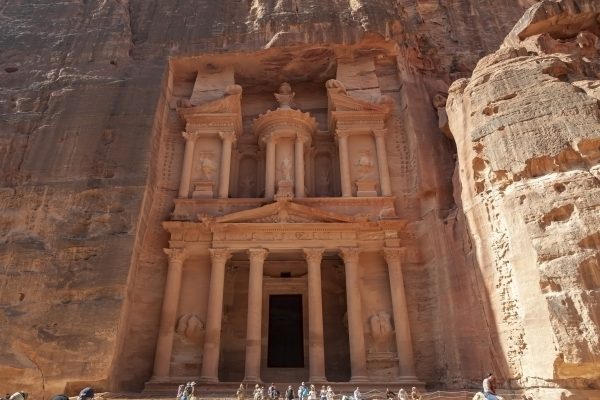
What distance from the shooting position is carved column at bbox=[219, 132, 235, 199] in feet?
55.1

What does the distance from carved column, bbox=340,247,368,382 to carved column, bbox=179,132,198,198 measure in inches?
231

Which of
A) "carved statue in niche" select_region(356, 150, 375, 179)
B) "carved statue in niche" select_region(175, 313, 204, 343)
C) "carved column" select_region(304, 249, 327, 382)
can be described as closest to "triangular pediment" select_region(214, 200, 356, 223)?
"carved column" select_region(304, 249, 327, 382)

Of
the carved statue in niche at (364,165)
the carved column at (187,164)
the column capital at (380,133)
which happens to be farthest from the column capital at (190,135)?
the column capital at (380,133)

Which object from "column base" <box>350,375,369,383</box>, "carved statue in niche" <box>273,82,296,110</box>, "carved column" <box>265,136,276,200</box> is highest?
"carved statue in niche" <box>273,82,296,110</box>

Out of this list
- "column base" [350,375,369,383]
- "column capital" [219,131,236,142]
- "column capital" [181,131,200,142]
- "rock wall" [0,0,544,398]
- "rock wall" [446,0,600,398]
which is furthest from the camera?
"column capital" [219,131,236,142]

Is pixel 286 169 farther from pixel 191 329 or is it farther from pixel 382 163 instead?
pixel 191 329

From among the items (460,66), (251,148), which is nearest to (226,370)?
(251,148)

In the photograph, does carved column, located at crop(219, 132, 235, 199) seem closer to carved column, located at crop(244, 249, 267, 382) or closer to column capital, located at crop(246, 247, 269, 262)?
column capital, located at crop(246, 247, 269, 262)

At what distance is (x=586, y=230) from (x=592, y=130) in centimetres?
245

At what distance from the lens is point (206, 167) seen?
57.3 ft

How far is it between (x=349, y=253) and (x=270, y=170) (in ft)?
14.4

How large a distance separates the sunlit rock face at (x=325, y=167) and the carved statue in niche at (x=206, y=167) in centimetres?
74

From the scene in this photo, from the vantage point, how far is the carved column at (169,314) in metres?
13.6

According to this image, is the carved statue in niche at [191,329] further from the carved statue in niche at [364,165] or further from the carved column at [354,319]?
A: the carved statue in niche at [364,165]
